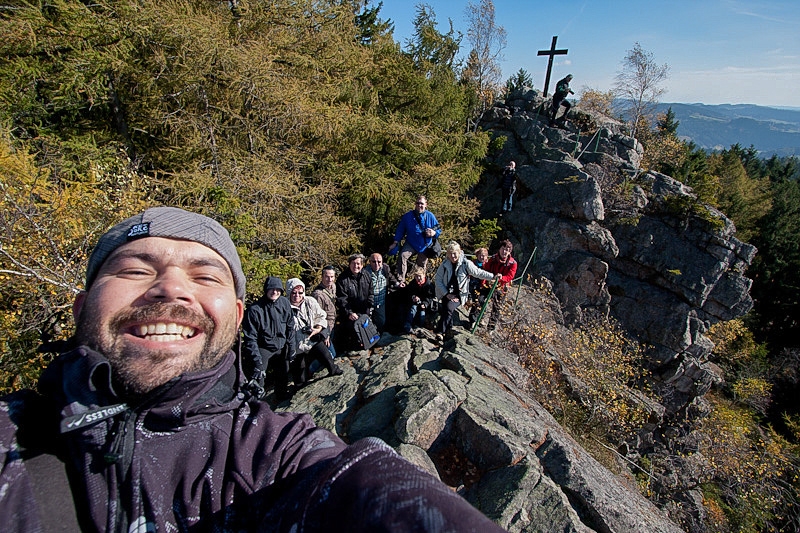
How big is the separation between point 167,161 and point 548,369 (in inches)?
348

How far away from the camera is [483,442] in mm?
4062

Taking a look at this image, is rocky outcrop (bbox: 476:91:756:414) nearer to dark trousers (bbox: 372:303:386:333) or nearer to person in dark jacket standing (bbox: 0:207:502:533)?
dark trousers (bbox: 372:303:386:333)

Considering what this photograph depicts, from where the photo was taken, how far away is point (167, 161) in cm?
790

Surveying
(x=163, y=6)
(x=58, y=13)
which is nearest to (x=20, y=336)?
(x=58, y=13)

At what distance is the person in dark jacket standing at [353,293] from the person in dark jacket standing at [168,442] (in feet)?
15.6

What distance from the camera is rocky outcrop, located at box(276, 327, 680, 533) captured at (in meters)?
3.59

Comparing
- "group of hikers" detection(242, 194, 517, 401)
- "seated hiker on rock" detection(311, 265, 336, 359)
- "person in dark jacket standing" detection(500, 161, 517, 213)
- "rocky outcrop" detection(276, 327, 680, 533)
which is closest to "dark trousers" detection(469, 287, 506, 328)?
"group of hikers" detection(242, 194, 517, 401)

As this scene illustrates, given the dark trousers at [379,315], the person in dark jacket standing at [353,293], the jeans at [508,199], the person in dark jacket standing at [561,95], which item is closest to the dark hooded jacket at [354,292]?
the person in dark jacket standing at [353,293]

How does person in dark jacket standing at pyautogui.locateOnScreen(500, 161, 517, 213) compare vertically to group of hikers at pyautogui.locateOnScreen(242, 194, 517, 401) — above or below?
above

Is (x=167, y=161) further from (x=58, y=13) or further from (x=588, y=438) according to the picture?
(x=588, y=438)

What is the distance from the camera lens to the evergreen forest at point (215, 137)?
549 cm

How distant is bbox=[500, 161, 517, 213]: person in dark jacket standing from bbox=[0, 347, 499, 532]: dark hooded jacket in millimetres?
13718

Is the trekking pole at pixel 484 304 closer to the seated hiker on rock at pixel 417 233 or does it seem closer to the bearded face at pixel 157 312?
the seated hiker on rock at pixel 417 233

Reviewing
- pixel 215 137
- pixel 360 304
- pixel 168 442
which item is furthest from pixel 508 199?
pixel 168 442
